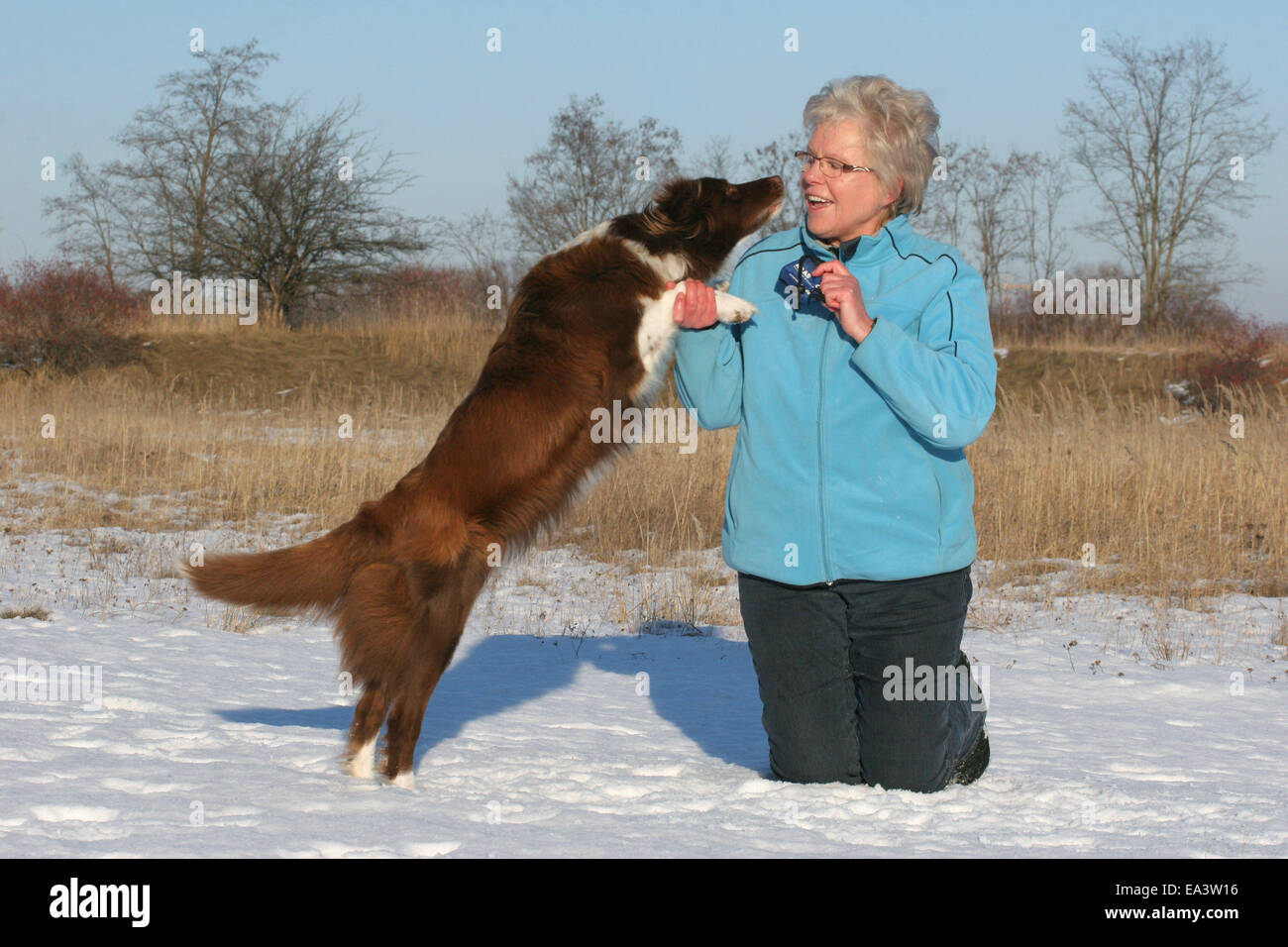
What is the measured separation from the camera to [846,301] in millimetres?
3131

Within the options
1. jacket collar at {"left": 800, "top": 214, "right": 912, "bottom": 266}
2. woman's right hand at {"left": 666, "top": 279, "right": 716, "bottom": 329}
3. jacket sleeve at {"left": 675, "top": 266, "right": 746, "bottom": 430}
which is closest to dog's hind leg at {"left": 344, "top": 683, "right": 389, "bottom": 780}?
jacket sleeve at {"left": 675, "top": 266, "right": 746, "bottom": 430}

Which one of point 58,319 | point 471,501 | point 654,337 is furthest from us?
point 58,319

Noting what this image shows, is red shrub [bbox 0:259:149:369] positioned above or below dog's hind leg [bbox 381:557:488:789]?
above

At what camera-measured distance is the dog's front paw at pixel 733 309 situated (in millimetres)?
3547

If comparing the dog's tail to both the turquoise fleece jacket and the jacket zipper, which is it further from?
the jacket zipper

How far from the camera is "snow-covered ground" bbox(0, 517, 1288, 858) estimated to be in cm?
287

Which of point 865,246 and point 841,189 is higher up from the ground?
point 841,189

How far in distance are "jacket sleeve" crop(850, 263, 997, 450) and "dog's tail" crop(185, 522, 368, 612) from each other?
162 cm

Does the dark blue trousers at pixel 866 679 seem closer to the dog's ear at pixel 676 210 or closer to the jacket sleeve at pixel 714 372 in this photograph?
the jacket sleeve at pixel 714 372

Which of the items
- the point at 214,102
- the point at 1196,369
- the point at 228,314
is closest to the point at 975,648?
the point at 1196,369

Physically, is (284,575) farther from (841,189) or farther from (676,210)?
(841,189)

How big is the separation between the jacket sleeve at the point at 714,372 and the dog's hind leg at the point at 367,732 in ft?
4.31

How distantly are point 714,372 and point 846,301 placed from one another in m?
0.61

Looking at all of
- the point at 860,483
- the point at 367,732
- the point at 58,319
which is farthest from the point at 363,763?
the point at 58,319
